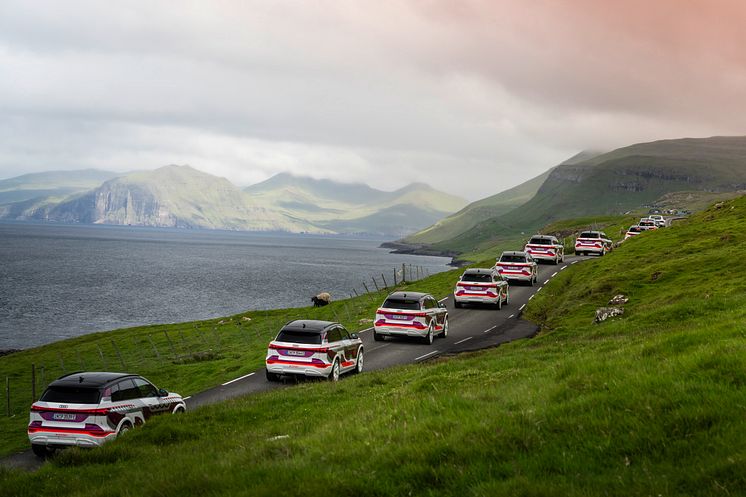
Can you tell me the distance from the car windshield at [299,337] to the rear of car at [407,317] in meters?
8.53

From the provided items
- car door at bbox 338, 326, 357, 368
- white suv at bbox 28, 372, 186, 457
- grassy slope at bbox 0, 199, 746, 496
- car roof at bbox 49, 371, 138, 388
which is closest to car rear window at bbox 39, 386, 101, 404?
white suv at bbox 28, 372, 186, 457

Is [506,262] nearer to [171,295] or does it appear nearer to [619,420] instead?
[619,420]

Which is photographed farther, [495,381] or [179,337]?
[179,337]

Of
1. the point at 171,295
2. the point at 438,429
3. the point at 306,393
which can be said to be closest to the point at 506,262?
the point at 306,393

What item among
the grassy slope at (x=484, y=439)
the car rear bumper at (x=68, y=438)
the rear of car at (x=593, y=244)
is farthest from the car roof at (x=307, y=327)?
the rear of car at (x=593, y=244)

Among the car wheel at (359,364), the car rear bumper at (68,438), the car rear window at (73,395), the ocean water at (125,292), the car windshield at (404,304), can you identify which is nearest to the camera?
the car rear bumper at (68,438)

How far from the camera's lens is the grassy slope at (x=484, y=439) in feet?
23.8

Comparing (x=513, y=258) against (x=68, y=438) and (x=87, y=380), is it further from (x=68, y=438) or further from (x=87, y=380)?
(x=68, y=438)

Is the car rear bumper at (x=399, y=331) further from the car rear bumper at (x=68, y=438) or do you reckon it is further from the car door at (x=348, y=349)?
the car rear bumper at (x=68, y=438)

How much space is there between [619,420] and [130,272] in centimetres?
15897

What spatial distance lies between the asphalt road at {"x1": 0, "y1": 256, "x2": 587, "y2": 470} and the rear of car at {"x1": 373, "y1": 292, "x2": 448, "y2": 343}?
74 cm

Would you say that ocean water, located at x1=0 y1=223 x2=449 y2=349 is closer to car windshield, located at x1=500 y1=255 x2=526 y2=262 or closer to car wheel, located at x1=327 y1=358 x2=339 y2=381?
car windshield, located at x1=500 y1=255 x2=526 y2=262

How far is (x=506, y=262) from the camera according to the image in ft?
165

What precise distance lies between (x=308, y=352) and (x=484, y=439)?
1496 cm
